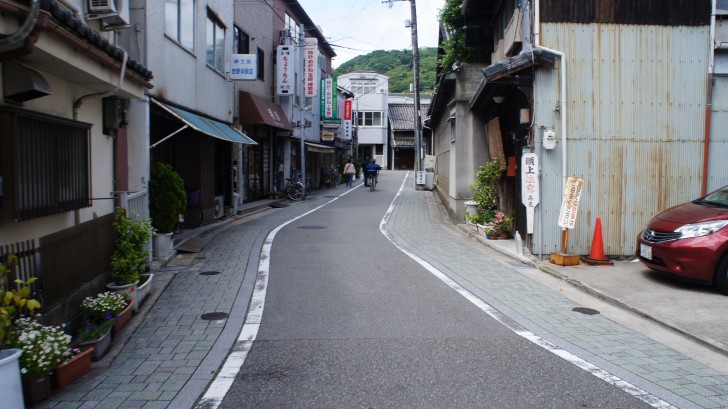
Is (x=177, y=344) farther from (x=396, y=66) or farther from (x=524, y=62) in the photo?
(x=396, y=66)


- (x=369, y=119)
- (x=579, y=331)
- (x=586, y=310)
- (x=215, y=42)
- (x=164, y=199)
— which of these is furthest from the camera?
(x=369, y=119)

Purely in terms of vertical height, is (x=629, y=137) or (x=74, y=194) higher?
(x=629, y=137)

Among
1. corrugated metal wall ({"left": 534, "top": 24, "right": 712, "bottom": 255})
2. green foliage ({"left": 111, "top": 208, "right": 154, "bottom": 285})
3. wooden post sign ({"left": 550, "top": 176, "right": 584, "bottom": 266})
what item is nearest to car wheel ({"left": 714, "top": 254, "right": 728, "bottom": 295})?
wooden post sign ({"left": 550, "top": 176, "right": 584, "bottom": 266})

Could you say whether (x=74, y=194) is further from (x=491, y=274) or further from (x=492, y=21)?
(x=492, y=21)

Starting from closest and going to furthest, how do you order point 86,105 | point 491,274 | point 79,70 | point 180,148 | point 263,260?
point 79,70
point 86,105
point 491,274
point 263,260
point 180,148

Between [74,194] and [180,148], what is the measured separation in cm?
843

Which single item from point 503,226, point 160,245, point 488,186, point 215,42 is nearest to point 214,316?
point 160,245

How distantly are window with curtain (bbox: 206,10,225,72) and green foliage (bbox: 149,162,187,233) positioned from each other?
5.85 m

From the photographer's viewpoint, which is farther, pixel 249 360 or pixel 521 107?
pixel 521 107

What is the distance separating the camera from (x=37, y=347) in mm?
4719

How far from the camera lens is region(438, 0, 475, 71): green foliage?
20.9m

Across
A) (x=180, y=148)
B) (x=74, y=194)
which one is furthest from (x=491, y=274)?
(x=180, y=148)

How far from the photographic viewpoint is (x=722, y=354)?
5.94 metres

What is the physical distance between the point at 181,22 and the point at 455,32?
11.9 metres
